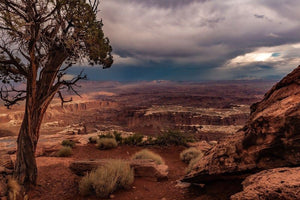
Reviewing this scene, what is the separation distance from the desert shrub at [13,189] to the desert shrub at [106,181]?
168 cm

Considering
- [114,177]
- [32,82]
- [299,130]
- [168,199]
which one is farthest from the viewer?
[32,82]

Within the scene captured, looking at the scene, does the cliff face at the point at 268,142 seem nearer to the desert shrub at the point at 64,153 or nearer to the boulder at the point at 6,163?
the boulder at the point at 6,163

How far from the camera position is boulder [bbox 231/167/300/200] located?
2.47m

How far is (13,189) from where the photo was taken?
17.7 ft

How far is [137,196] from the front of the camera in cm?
537

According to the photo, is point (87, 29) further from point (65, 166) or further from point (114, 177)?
point (65, 166)

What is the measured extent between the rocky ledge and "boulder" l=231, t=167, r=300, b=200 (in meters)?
0.38

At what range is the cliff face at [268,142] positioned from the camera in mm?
3156

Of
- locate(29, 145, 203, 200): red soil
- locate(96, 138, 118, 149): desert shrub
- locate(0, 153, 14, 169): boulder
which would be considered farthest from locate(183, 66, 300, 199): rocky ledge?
locate(96, 138, 118, 149): desert shrub

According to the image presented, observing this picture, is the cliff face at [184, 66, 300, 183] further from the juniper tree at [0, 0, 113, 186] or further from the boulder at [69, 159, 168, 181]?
the juniper tree at [0, 0, 113, 186]

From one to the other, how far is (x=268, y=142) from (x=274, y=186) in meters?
0.97

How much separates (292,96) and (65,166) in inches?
353

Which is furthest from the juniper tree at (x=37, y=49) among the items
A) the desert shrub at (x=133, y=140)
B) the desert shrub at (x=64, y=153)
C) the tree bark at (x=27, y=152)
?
the desert shrub at (x=133, y=140)

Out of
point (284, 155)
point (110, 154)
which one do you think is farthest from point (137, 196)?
point (110, 154)
